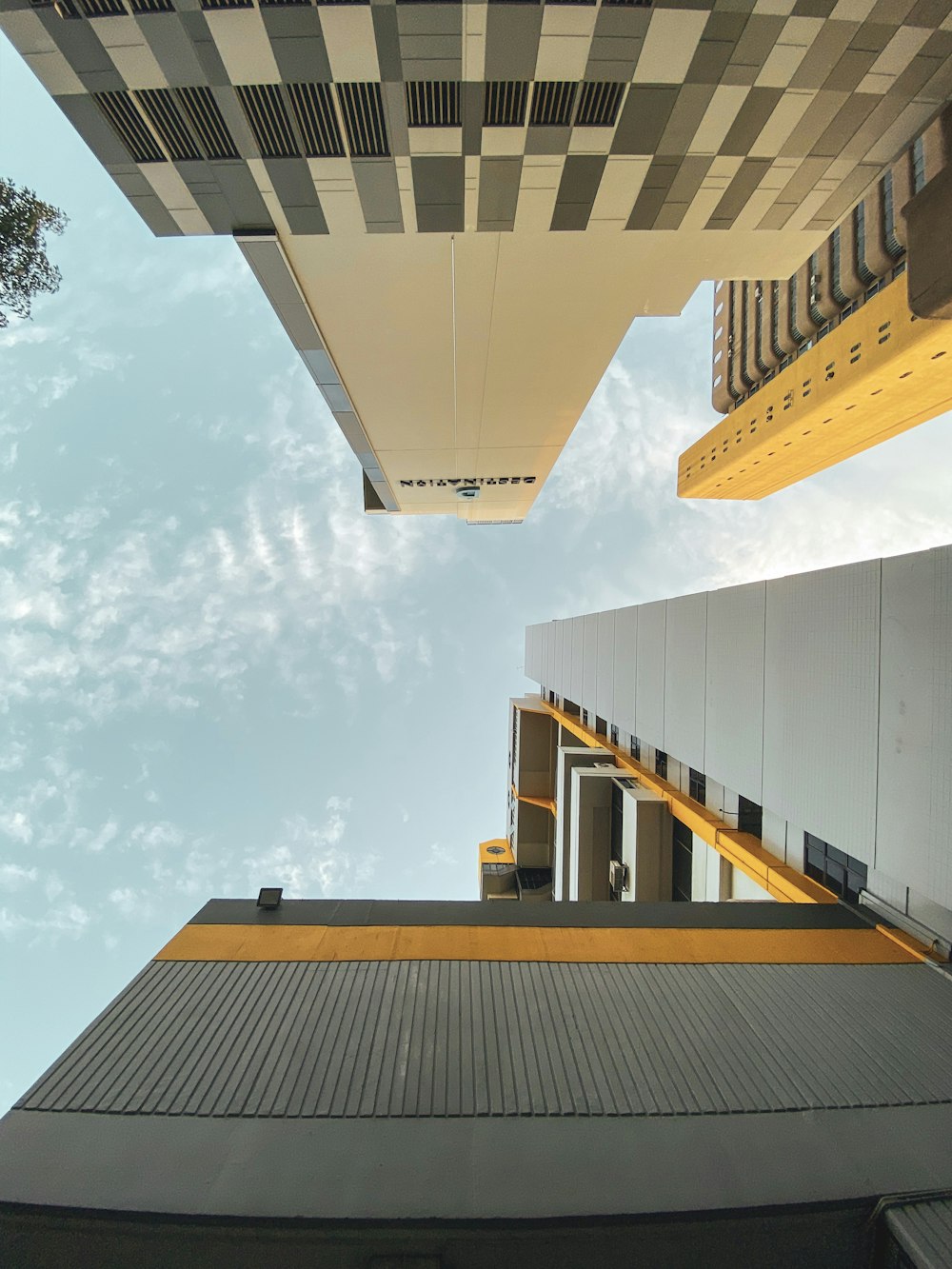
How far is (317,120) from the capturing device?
24.9 ft

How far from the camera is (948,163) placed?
7207 mm

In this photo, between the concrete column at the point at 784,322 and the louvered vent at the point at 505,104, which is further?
the concrete column at the point at 784,322

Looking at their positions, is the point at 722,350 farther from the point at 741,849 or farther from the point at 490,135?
the point at 741,849

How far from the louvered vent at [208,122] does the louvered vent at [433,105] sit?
2.56 meters

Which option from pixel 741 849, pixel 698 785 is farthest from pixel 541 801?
pixel 741 849

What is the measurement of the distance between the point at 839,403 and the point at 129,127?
126 feet

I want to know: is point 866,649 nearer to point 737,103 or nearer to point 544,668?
point 737,103

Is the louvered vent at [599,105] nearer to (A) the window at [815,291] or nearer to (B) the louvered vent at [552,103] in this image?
(B) the louvered vent at [552,103]

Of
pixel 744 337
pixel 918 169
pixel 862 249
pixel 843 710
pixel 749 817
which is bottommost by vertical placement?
pixel 749 817

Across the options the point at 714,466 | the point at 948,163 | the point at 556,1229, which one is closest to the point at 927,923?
the point at 556,1229

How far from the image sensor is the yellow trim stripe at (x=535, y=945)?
601cm

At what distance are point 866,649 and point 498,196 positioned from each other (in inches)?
332

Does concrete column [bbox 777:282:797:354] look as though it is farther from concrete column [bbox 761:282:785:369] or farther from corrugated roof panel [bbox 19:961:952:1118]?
corrugated roof panel [bbox 19:961:952:1118]

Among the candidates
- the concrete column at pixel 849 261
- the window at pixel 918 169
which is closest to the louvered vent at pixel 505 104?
the window at pixel 918 169
